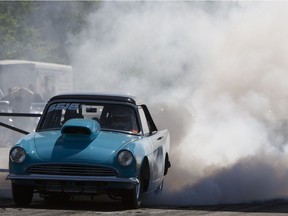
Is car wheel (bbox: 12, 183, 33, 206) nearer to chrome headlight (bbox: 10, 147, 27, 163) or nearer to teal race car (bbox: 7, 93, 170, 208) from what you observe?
teal race car (bbox: 7, 93, 170, 208)

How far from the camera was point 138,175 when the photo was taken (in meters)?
11.4

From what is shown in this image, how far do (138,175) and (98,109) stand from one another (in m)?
1.55

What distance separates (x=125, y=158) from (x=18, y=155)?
4.10 feet

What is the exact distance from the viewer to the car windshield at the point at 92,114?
488 inches

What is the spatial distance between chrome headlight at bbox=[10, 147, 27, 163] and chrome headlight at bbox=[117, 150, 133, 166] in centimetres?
110

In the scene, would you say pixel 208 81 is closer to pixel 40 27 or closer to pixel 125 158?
pixel 125 158

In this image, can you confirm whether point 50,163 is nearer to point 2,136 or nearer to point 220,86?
point 220,86

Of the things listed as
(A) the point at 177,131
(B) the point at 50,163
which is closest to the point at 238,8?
(A) the point at 177,131

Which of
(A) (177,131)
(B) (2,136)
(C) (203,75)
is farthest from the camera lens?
(B) (2,136)

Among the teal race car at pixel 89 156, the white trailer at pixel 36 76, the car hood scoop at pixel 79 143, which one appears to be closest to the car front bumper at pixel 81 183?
the teal race car at pixel 89 156

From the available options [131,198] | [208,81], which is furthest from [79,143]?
[208,81]

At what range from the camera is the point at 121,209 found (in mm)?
11344

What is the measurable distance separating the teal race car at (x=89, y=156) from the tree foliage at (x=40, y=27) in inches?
774

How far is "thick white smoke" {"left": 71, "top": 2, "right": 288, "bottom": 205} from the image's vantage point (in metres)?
13.3
